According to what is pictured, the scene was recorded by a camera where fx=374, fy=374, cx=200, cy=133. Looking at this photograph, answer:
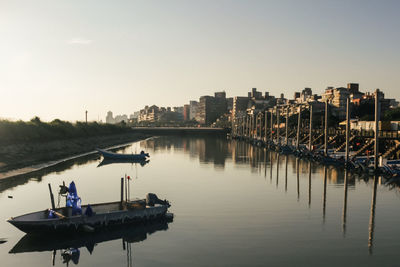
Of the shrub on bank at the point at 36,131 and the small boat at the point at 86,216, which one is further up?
the shrub on bank at the point at 36,131

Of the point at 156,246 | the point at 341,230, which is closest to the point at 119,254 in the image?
the point at 156,246

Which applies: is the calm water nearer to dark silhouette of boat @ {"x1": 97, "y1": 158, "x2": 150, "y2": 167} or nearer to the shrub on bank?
dark silhouette of boat @ {"x1": 97, "y1": 158, "x2": 150, "y2": 167}

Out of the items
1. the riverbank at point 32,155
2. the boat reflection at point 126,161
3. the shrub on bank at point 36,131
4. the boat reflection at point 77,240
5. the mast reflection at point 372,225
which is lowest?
the boat reflection at point 126,161

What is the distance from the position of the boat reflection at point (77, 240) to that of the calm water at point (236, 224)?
0.30 ft

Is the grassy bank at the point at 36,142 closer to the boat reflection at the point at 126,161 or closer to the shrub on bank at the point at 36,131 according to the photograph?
the shrub on bank at the point at 36,131

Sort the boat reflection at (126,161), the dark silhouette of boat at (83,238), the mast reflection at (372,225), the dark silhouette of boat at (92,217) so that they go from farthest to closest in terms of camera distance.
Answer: the boat reflection at (126,161) → the dark silhouette of boat at (92,217) → the mast reflection at (372,225) → the dark silhouette of boat at (83,238)

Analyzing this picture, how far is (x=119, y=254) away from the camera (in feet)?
96.6

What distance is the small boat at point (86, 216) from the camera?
32250mm

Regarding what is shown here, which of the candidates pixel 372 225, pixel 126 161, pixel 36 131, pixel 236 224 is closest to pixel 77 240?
pixel 236 224

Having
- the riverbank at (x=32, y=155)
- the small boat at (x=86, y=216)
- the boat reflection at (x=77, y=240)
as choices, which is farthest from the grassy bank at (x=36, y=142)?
the boat reflection at (x=77, y=240)

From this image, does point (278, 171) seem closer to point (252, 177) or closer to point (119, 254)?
point (252, 177)

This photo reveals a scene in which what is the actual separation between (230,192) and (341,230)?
67.0 ft

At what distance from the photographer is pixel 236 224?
3703 centimetres

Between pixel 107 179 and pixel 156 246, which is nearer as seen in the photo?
pixel 156 246
